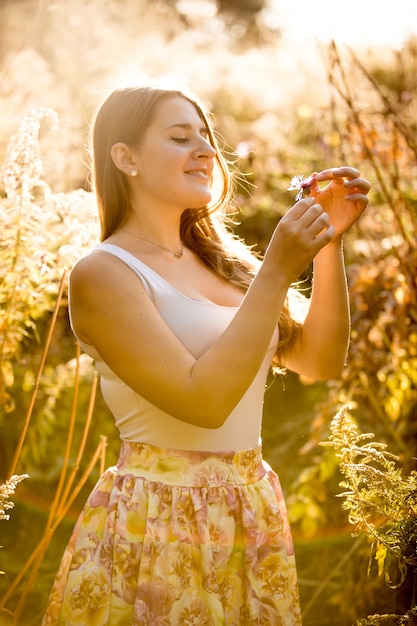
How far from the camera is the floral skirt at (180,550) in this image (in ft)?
4.42

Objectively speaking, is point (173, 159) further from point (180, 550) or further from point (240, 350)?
point (180, 550)

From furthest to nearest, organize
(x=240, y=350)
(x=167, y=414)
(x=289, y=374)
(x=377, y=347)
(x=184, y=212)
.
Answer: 1. (x=289, y=374)
2. (x=377, y=347)
3. (x=184, y=212)
4. (x=167, y=414)
5. (x=240, y=350)

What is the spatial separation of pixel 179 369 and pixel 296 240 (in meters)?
0.27

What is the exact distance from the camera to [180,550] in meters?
1.36

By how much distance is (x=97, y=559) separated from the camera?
1.40 m

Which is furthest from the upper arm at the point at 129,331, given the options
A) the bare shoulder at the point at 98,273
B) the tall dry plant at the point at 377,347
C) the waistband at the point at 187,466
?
the tall dry plant at the point at 377,347

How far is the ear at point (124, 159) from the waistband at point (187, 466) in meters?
0.50

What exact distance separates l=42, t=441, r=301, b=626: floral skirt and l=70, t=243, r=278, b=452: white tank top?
0.02 m

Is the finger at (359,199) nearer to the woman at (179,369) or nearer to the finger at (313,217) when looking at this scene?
the woman at (179,369)

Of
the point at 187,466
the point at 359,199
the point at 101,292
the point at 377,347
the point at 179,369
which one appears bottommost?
the point at 187,466

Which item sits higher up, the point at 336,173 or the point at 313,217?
the point at 336,173

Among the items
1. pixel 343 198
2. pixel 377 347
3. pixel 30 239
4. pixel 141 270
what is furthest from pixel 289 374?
pixel 141 270

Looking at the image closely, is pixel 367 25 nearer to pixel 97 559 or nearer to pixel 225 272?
pixel 225 272

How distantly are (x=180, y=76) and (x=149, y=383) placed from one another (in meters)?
0.67
